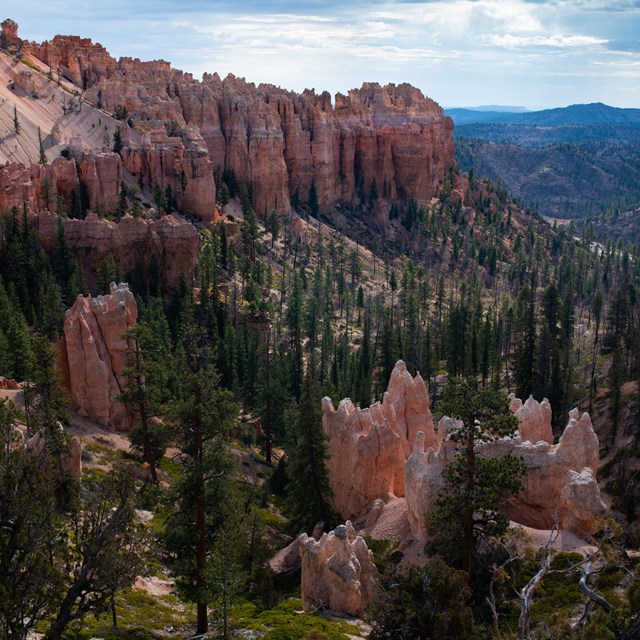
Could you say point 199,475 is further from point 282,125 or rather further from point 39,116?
point 282,125

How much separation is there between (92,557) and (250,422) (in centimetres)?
4689

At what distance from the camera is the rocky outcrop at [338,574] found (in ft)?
105

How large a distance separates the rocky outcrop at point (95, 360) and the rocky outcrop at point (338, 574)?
2402 centimetres

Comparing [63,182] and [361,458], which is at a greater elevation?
[63,182]

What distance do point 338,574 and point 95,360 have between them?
2768cm

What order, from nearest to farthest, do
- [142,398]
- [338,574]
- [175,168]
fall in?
[338,574] < [142,398] < [175,168]

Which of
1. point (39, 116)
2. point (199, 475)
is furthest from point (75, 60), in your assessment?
point (199, 475)

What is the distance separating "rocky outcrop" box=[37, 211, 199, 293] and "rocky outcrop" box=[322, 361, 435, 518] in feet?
143

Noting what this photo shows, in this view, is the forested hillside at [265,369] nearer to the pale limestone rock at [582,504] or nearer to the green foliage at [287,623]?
the green foliage at [287,623]

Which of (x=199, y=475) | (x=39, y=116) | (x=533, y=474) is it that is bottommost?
(x=533, y=474)

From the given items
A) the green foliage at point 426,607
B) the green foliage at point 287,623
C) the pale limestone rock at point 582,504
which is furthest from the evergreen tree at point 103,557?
the pale limestone rock at point 582,504

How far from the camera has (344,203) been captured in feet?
527

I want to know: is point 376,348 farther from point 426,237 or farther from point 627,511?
point 426,237

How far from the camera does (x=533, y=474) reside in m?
37.8
